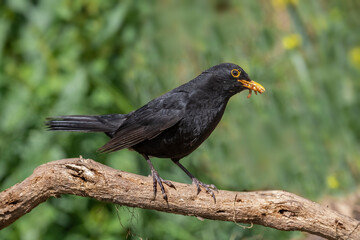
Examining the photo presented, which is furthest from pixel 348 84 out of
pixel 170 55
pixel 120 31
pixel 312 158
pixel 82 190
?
pixel 82 190

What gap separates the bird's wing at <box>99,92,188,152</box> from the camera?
351 cm

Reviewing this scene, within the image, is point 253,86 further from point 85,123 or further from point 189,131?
point 85,123

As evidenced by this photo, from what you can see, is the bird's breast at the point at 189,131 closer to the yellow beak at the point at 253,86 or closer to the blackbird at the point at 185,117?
the blackbird at the point at 185,117

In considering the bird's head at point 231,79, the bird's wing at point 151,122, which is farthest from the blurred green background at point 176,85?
the bird's head at point 231,79

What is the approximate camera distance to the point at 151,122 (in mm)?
3590

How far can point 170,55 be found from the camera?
7094 millimetres

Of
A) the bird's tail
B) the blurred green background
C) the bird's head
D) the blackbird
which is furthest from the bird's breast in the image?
the blurred green background

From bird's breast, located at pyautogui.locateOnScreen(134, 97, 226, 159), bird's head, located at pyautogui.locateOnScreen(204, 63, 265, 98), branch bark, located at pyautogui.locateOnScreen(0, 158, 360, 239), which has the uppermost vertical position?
bird's head, located at pyautogui.locateOnScreen(204, 63, 265, 98)

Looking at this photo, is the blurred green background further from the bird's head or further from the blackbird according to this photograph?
the bird's head

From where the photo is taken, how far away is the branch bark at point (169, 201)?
116 inches

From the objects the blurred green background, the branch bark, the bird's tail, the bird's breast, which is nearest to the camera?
the branch bark

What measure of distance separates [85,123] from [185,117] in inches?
33.6

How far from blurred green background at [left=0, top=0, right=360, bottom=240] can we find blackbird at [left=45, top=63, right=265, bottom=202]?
147 centimetres

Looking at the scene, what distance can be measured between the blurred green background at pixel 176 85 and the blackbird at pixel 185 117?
147 centimetres
